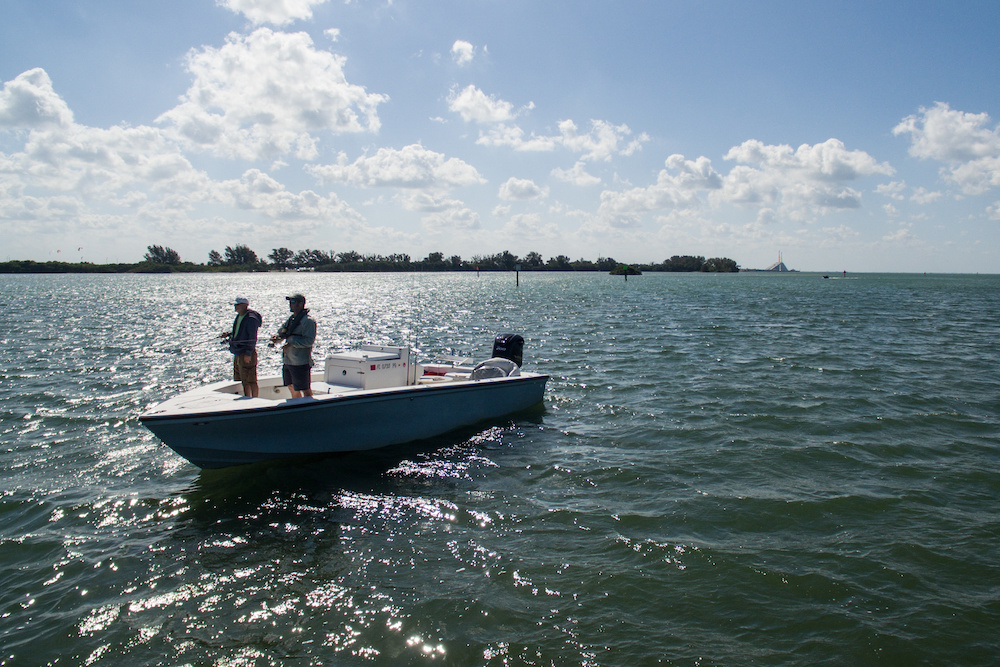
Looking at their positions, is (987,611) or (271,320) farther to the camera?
(271,320)

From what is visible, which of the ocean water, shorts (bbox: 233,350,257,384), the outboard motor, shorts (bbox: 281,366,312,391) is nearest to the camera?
the ocean water

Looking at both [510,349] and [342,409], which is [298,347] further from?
[510,349]

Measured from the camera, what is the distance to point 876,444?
384 inches

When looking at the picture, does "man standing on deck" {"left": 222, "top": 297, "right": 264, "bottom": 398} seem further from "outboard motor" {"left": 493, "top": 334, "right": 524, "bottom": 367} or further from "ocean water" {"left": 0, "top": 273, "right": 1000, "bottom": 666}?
"outboard motor" {"left": 493, "top": 334, "right": 524, "bottom": 367}

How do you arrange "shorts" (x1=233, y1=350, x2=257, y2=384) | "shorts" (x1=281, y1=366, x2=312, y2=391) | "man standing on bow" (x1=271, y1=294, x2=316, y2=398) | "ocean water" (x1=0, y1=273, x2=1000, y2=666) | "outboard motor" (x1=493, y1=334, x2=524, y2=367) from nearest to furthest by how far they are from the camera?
"ocean water" (x1=0, y1=273, x2=1000, y2=666), "man standing on bow" (x1=271, y1=294, x2=316, y2=398), "shorts" (x1=281, y1=366, x2=312, y2=391), "shorts" (x1=233, y1=350, x2=257, y2=384), "outboard motor" (x1=493, y1=334, x2=524, y2=367)

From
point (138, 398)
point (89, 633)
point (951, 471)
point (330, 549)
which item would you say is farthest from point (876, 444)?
point (138, 398)

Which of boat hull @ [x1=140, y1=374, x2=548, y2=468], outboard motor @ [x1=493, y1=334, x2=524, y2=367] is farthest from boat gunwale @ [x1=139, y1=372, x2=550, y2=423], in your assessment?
outboard motor @ [x1=493, y1=334, x2=524, y2=367]

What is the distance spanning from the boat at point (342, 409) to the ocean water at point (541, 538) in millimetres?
404

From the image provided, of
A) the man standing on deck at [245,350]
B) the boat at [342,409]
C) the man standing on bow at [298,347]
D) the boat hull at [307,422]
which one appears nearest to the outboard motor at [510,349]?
the boat at [342,409]

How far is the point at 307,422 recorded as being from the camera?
27.8 feet

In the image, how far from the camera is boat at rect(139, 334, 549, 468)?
7.86 m

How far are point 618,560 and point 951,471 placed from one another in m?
5.96

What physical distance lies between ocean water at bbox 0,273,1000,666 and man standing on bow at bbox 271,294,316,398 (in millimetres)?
1302

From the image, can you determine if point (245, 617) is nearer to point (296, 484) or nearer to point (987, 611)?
point (296, 484)
